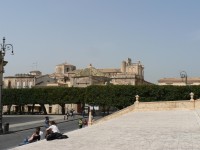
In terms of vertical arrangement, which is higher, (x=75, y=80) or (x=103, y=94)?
(x=75, y=80)

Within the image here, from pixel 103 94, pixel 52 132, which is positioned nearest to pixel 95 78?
pixel 103 94

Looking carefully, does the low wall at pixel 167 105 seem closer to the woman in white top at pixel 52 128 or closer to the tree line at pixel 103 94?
the tree line at pixel 103 94

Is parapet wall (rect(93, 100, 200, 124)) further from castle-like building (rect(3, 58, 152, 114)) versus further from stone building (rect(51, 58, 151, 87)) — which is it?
stone building (rect(51, 58, 151, 87))

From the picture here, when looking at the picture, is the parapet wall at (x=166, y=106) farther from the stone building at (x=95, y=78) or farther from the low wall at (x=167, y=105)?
the stone building at (x=95, y=78)

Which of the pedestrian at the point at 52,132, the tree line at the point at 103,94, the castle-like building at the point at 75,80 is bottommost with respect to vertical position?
the pedestrian at the point at 52,132

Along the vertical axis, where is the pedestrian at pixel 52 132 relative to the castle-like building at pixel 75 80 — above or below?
below

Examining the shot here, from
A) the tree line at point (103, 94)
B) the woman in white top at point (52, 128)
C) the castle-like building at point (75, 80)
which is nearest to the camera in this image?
the woman in white top at point (52, 128)

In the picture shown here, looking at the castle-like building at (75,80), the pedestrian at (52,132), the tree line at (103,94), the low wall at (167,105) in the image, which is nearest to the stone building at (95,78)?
the castle-like building at (75,80)

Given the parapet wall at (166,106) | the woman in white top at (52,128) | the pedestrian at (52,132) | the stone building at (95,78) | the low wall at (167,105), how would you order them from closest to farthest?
the pedestrian at (52,132) → the woman in white top at (52,128) → the parapet wall at (166,106) → the low wall at (167,105) → the stone building at (95,78)

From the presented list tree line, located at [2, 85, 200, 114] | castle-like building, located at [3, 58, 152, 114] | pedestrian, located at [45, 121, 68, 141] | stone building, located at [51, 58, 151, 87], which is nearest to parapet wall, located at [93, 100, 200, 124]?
tree line, located at [2, 85, 200, 114]

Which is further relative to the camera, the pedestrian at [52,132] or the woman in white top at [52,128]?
the woman in white top at [52,128]

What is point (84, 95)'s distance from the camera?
6147 centimetres

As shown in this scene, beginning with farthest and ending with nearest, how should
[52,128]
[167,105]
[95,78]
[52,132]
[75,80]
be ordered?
[95,78], [75,80], [167,105], [52,132], [52,128]

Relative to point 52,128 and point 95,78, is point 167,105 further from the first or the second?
point 95,78
